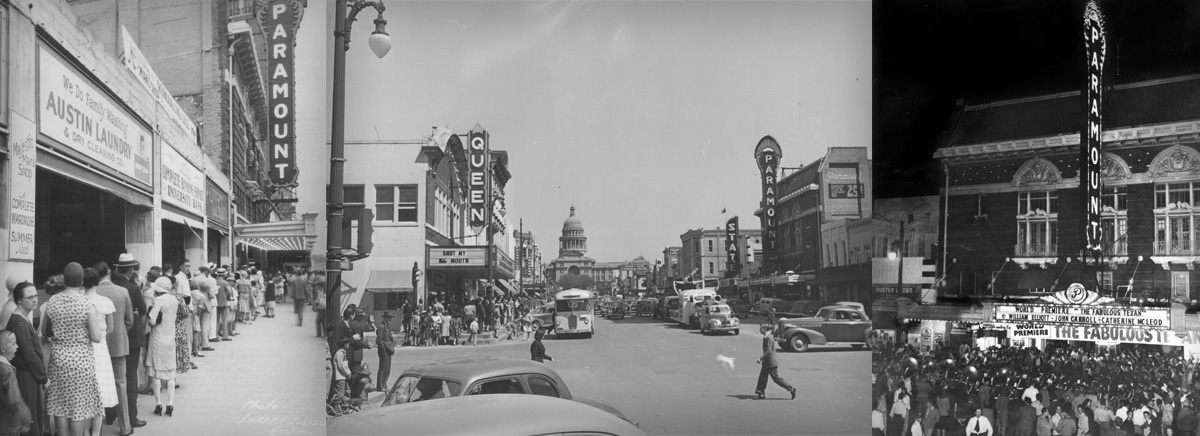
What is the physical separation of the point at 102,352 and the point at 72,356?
14 centimetres

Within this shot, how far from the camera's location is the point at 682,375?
5359 millimetres

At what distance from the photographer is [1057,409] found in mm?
8680

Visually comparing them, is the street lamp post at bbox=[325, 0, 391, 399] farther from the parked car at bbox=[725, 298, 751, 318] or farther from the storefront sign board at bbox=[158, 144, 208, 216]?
the parked car at bbox=[725, 298, 751, 318]

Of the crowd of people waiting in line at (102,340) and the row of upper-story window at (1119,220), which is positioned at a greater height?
the row of upper-story window at (1119,220)

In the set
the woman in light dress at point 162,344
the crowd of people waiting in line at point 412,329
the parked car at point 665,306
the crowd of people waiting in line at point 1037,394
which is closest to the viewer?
the woman in light dress at point 162,344

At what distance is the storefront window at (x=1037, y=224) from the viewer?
10305 millimetres

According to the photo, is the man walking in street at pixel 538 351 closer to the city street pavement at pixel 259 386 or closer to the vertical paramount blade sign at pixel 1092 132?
the city street pavement at pixel 259 386

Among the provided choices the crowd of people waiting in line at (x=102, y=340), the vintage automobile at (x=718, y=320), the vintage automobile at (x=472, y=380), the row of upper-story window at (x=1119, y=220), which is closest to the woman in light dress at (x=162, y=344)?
the crowd of people waiting in line at (x=102, y=340)

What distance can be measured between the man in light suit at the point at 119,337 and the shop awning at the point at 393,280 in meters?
1.46

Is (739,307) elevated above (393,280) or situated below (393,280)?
below

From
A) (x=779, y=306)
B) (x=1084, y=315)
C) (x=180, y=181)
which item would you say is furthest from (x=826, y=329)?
(x=1084, y=315)

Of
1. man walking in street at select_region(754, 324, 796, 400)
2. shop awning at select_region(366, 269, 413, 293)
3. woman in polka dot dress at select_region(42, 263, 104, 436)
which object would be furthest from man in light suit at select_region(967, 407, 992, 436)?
woman in polka dot dress at select_region(42, 263, 104, 436)

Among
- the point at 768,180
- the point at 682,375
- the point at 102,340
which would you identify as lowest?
the point at 682,375

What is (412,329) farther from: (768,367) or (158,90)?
(768,367)
